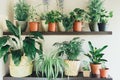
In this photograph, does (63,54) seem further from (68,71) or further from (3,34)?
(3,34)

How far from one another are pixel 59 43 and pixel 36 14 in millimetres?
488

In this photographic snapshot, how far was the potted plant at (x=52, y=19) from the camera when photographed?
7.68 ft

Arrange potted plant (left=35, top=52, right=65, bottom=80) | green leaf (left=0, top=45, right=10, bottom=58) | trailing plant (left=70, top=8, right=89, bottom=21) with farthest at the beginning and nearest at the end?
trailing plant (left=70, top=8, right=89, bottom=21)
potted plant (left=35, top=52, right=65, bottom=80)
green leaf (left=0, top=45, right=10, bottom=58)

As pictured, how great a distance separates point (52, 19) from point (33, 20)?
0.27 metres

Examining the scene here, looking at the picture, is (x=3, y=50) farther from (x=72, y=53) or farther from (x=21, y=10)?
(x=72, y=53)

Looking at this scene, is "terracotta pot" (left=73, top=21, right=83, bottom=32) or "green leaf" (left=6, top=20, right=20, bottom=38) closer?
"green leaf" (left=6, top=20, right=20, bottom=38)

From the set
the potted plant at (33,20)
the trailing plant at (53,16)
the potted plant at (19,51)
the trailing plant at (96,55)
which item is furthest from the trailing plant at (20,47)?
the trailing plant at (96,55)

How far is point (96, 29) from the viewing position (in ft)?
7.62

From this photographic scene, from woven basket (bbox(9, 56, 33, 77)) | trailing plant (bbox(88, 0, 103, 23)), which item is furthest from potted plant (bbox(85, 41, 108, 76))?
woven basket (bbox(9, 56, 33, 77))

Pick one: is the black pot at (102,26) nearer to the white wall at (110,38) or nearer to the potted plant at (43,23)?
the white wall at (110,38)

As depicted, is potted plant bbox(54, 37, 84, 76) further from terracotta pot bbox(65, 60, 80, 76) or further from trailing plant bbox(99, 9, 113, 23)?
trailing plant bbox(99, 9, 113, 23)

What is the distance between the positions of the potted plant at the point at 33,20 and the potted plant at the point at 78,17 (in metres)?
0.45

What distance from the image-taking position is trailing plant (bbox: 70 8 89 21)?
232 centimetres

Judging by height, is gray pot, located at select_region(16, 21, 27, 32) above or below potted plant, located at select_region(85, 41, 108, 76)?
above
